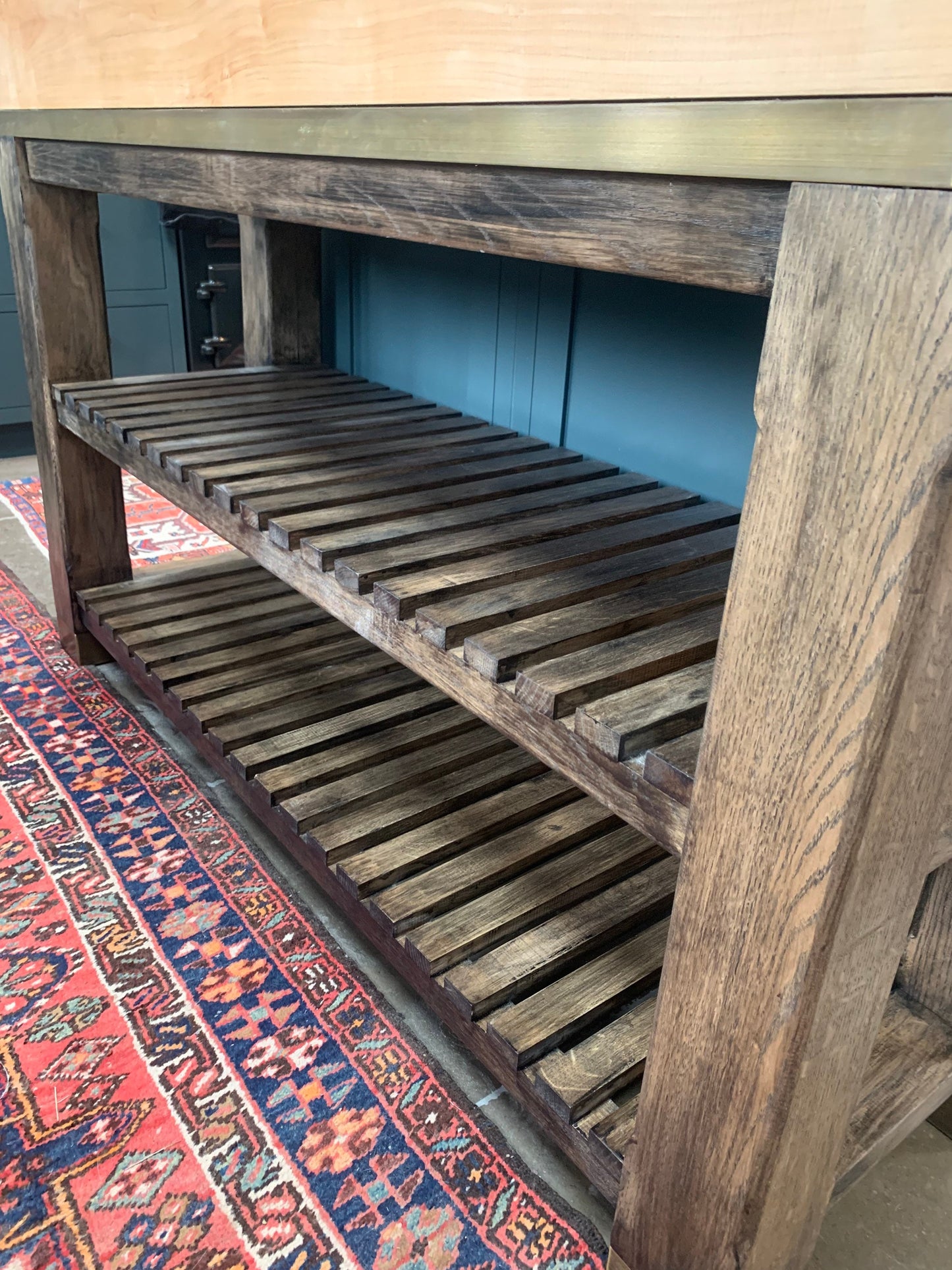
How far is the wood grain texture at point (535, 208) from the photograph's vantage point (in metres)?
0.65

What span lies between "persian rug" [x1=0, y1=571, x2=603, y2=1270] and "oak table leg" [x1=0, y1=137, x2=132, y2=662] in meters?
0.63

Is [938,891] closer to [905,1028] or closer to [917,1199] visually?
[905,1028]

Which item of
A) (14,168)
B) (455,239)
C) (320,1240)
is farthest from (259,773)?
(14,168)

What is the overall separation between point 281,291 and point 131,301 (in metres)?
1.66

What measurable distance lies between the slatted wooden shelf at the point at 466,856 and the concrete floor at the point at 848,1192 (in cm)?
10

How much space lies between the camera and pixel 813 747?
66 centimetres

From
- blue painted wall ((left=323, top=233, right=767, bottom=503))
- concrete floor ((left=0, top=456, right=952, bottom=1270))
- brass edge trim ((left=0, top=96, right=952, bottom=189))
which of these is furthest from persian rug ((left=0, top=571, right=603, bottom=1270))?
brass edge trim ((left=0, top=96, right=952, bottom=189))

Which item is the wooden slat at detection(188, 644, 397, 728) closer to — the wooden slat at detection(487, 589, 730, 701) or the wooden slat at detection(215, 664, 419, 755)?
the wooden slat at detection(215, 664, 419, 755)

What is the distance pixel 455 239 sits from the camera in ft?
2.92

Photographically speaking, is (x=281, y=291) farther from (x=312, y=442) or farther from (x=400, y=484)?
(x=400, y=484)

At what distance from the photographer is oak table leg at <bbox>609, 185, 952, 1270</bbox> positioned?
1.84 feet

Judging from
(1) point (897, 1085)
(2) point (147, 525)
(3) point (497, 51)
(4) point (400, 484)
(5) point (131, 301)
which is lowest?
(2) point (147, 525)

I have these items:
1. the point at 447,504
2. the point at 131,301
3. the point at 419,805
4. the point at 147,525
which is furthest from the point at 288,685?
the point at 131,301

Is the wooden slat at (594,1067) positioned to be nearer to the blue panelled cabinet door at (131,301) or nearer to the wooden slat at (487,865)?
the wooden slat at (487,865)
